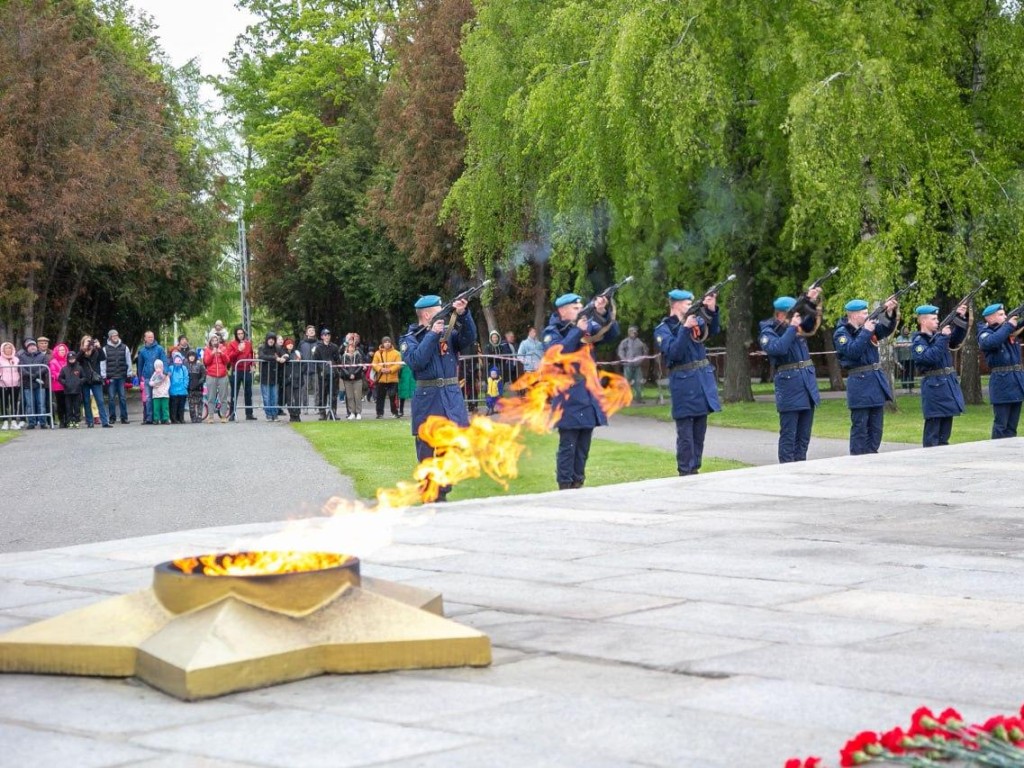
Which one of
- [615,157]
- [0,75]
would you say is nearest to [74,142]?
[0,75]

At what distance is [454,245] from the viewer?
4344 cm

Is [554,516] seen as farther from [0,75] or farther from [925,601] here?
[0,75]

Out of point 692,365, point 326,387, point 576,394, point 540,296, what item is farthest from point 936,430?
point 540,296

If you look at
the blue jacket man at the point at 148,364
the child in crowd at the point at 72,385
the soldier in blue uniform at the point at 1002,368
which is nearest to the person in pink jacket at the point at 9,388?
the child in crowd at the point at 72,385

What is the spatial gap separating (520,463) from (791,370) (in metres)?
3.47

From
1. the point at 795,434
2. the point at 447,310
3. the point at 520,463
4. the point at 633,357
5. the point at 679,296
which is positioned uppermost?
the point at 679,296

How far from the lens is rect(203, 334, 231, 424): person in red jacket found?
1180 inches

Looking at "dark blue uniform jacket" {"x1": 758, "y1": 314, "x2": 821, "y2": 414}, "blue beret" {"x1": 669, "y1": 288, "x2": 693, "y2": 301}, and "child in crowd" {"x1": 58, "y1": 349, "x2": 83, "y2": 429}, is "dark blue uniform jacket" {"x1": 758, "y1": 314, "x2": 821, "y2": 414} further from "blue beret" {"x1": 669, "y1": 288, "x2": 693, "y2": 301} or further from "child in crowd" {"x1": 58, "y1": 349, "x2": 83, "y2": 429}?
"child in crowd" {"x1": 58, "y1": 349, "x2": 83, "y2": 429}

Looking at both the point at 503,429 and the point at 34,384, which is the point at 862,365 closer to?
the point at 503,429

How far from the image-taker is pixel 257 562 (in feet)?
20.4

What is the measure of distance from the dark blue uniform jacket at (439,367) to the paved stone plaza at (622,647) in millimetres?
2613

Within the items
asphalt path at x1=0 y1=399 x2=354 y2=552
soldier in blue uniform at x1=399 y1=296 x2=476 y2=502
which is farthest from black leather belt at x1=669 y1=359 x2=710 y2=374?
asphalt path at x1=0 y1=399 x2=354 y2=552

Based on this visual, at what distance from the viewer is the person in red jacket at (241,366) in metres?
30.5

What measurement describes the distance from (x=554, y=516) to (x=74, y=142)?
29.6 meters
